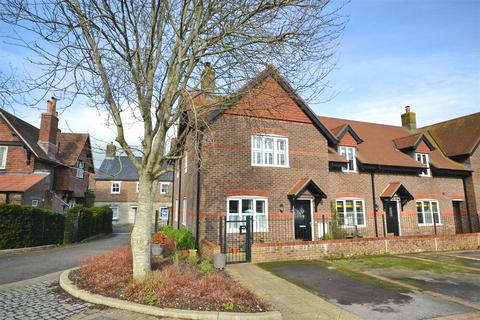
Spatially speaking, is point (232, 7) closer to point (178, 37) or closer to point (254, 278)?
point (178, 37)

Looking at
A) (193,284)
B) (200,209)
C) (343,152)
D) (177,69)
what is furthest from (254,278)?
(343,152)

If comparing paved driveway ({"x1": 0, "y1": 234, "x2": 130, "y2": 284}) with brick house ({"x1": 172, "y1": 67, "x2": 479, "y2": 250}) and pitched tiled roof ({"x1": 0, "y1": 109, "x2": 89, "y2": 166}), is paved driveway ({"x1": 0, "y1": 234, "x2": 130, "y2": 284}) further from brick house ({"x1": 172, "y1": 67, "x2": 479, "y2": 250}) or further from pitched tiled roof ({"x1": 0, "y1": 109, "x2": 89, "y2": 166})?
pitched tiled roof ({"x1": 0, "y1": 109, "x2": 89, "y2": 166})

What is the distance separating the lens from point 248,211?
14070 millimetres

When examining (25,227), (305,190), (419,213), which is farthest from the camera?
(419,213)

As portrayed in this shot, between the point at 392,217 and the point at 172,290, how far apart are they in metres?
16.2

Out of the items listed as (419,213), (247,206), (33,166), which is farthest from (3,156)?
(419,213)

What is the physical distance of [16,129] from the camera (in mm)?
22516

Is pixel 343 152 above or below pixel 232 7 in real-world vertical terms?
below

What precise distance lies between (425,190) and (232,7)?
1847 cm

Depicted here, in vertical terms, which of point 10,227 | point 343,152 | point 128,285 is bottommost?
point 128,285

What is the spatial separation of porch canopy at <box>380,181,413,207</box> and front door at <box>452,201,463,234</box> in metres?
5.92

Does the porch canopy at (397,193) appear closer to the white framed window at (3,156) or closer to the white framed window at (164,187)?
the white framed window at (3,156)

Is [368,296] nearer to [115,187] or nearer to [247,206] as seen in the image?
[247,206]

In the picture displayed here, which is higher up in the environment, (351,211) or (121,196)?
(121,196)
